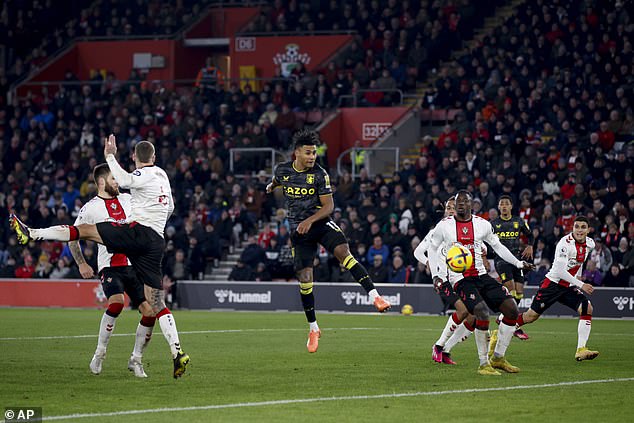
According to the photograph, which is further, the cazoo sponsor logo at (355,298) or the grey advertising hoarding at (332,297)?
the cazoo sponsor logo at (355,298)

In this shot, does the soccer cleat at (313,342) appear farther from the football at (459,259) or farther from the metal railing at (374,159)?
the metal railing at (374,159)

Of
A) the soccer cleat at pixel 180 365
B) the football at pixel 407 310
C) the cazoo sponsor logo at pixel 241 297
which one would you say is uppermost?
the soccer cleat at pixel 180 365

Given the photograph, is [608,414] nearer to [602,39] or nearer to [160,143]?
[602,39]

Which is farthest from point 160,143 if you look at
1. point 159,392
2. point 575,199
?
point 159,392

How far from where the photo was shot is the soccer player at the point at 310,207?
1531cm

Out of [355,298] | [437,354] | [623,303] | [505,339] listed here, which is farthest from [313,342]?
[355,298]

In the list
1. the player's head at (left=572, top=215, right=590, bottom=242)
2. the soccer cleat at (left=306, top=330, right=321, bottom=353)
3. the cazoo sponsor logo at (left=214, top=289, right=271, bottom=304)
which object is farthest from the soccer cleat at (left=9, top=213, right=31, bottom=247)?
the cazoo sponsor logo at (left=214, top=289, right=271, bottom=304)

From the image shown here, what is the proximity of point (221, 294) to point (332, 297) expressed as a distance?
3327 millimetres

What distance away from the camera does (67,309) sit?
31859 millimetres

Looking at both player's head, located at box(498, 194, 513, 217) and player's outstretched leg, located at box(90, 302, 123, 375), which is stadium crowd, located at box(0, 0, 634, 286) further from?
player's outstretched leg, located at box(90, 302, 123, 375)

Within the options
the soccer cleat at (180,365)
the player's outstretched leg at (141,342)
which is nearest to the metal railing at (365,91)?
the player's outstretched leg at (141,342)

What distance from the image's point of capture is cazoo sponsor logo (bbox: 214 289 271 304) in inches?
1245

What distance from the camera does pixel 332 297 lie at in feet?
101

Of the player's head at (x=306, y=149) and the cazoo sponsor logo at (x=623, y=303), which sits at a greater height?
the player's head at (x=306, y=149)
